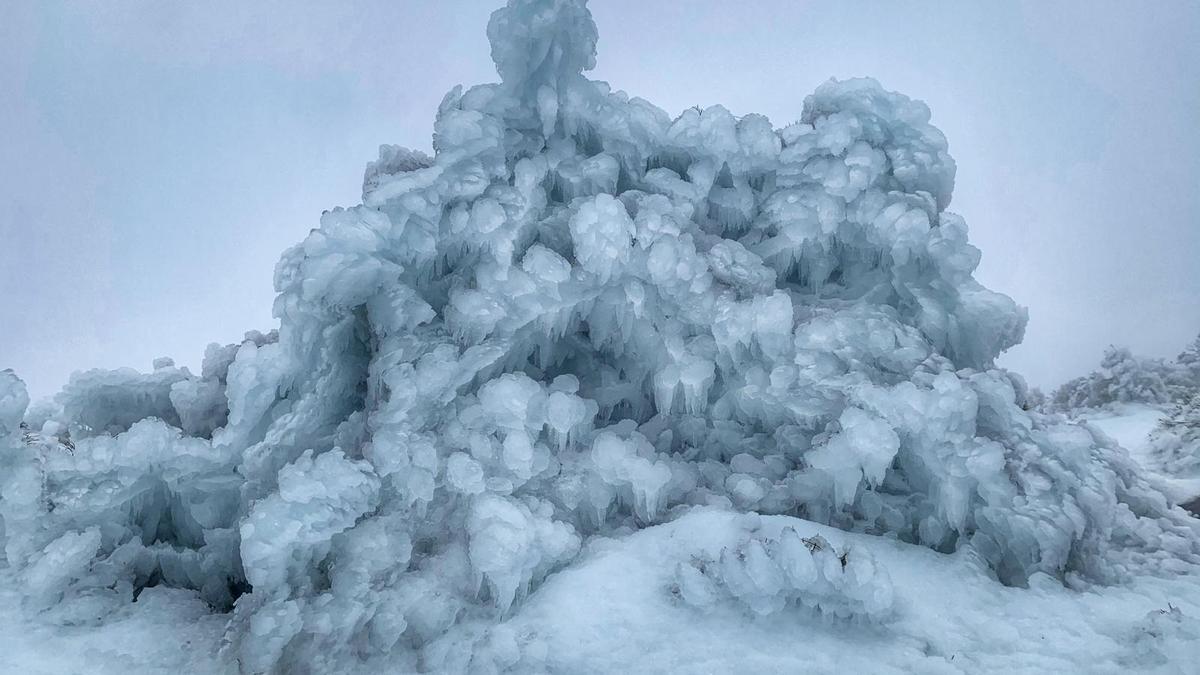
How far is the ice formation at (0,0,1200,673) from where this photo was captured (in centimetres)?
544

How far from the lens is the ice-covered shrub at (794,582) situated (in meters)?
5.04

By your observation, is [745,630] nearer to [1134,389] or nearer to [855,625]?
[855,625]

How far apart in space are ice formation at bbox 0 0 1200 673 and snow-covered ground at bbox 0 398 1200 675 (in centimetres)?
21

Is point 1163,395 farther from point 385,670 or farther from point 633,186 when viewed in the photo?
point 385,670

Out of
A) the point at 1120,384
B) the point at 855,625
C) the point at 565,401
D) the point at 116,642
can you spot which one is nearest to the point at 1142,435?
the point at 1120,384

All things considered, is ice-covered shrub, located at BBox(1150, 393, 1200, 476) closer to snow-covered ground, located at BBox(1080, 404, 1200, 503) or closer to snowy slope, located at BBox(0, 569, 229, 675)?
snow-covered ground, located at BBox(1080, 404, 1200, 503)

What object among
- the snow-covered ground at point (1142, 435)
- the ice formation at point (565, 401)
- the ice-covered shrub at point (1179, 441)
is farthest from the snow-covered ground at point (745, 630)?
the ice-covered shrub at point (1179, 441)

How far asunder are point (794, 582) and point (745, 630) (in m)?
0.49

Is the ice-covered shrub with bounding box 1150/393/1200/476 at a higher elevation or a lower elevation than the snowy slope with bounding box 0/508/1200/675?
higher

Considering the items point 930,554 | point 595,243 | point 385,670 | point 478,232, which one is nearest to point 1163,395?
point 930,554

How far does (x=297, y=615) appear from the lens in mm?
5059

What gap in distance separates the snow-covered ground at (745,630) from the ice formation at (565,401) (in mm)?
214

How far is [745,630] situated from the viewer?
505 cm

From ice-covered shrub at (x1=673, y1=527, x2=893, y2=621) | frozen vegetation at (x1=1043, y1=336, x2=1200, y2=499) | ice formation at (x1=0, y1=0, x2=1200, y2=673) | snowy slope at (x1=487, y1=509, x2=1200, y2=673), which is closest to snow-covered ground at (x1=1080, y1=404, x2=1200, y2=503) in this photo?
frozen vegetation at (x1=1043, y1=336, x2=1200, y2=499)
